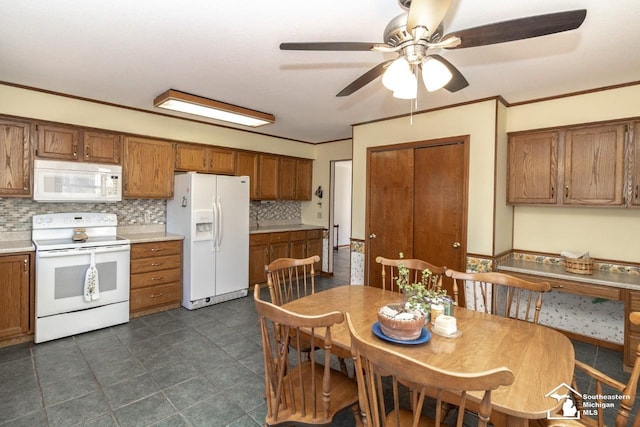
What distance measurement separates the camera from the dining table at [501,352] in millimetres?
1072

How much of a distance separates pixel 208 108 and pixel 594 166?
386cm

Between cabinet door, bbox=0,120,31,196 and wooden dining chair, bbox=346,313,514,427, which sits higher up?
cabinet door, bbox=0,120,31,196

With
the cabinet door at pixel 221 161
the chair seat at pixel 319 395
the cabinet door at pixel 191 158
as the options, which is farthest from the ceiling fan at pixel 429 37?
the cabinet door at pixel 221 161

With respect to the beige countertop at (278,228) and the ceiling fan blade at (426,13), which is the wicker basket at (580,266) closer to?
the ceiling fan blade at (426,13)

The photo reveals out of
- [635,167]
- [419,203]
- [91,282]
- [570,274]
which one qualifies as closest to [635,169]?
[635,167]

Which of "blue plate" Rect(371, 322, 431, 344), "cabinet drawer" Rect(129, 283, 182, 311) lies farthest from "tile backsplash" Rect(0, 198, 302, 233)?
"blue plate" Rect(371, 322, 431, 344)

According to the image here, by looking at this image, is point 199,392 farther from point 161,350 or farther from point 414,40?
point 414,40

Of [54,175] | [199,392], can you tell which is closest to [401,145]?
[199,392]

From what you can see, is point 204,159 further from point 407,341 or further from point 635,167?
point 635,167

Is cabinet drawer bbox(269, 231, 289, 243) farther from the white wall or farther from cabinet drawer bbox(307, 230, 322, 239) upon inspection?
the white wall

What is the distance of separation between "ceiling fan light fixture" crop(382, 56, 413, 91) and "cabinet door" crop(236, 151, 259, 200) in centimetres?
346

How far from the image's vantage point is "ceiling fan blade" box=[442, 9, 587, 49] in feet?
4.28

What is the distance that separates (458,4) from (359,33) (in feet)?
1.97

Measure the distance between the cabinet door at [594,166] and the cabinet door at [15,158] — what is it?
525cm
